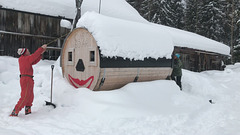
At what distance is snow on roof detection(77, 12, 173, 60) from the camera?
5141 mm

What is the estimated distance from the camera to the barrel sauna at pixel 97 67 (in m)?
5.16

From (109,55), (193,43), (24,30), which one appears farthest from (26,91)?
(193,43)

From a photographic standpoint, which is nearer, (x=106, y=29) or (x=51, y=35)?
(x=106, y=29)

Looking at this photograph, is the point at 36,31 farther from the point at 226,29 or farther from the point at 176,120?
the point at 226,29

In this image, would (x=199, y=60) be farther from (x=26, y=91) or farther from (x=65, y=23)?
(x=26, y=91)

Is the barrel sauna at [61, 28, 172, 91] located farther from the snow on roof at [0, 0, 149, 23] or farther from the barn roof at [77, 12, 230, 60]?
the snow on roof at [0, 0, 149, 23]

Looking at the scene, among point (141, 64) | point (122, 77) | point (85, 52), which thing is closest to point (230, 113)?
point (141, 64)

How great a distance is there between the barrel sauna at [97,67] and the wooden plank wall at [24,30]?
17.4 ft

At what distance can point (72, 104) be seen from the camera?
4.96m

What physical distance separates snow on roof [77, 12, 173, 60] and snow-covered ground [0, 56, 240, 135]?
3.11 feet

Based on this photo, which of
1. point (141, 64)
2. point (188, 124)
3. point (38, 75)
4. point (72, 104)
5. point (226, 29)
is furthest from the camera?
point (226, 29)

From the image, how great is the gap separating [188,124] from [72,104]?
279cm

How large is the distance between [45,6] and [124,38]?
7.49 metres

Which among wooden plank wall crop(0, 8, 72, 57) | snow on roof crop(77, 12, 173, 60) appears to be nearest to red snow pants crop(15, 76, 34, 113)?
snow on roof crop(77, 12, 173, 60)
